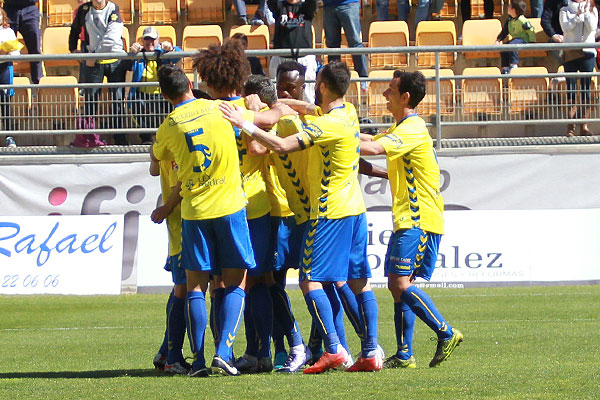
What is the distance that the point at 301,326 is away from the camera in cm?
1139

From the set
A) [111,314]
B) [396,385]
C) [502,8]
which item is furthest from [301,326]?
[502,8]

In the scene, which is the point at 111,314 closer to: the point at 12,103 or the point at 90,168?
the point at 90,168

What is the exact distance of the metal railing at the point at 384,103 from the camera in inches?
611

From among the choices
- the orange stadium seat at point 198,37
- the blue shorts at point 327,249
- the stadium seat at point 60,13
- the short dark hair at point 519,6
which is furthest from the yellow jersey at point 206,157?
the stadium seat at point 60,13

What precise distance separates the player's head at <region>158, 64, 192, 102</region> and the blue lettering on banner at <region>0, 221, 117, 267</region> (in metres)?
8.04

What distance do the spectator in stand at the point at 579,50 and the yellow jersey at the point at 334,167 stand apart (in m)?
9.02

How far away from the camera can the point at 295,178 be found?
312 inches

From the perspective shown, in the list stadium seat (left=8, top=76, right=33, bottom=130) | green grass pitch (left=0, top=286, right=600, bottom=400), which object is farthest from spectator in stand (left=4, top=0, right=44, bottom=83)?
green grass pitch (left=0, top=286, right=600, bottom=400)

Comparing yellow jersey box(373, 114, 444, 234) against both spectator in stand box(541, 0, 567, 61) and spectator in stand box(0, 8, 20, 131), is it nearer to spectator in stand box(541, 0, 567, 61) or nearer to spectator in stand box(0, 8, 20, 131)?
spectator in stand box(0, 8, 20, 131)

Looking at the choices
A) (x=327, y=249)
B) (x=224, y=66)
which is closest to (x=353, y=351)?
(x=327, y=249)

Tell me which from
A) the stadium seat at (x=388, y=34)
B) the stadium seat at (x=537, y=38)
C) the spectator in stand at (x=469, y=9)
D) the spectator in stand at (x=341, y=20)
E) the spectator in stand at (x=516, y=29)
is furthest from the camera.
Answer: the spectator in stand at (x=469, y=9)

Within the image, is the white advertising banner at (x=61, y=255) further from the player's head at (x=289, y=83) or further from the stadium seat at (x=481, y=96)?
the player's head at (x=289, y=83)

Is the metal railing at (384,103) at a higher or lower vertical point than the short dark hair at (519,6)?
lower

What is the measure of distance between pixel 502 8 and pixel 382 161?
583 cm
